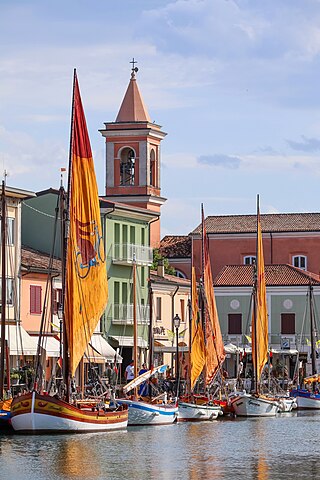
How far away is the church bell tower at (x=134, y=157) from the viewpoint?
117 metres

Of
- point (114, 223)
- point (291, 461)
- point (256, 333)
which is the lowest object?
point (291, 461)

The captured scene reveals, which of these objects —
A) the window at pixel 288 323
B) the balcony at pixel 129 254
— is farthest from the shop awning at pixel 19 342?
the window at pixel 288 323

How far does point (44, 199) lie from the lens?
87.1 meters

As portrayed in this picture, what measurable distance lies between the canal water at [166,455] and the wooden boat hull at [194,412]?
4065mm

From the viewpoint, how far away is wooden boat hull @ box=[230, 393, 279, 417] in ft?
247

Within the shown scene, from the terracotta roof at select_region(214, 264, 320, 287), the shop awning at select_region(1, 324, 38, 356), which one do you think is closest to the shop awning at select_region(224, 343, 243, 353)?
the terracotta roof at select_region(214, 264, 320, 287)

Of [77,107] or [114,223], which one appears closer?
[77,107]

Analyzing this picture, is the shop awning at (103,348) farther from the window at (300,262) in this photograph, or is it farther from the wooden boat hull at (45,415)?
the window at (300,262)

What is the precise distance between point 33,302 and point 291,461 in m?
32.8

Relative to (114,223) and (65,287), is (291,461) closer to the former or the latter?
(65,287)

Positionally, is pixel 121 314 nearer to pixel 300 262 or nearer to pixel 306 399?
pixel 306 399

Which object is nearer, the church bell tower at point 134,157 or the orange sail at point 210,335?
the orange sail at point 210,335

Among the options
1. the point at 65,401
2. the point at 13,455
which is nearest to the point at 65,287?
the point at 65,401

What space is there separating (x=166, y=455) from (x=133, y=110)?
7212 centimetres
